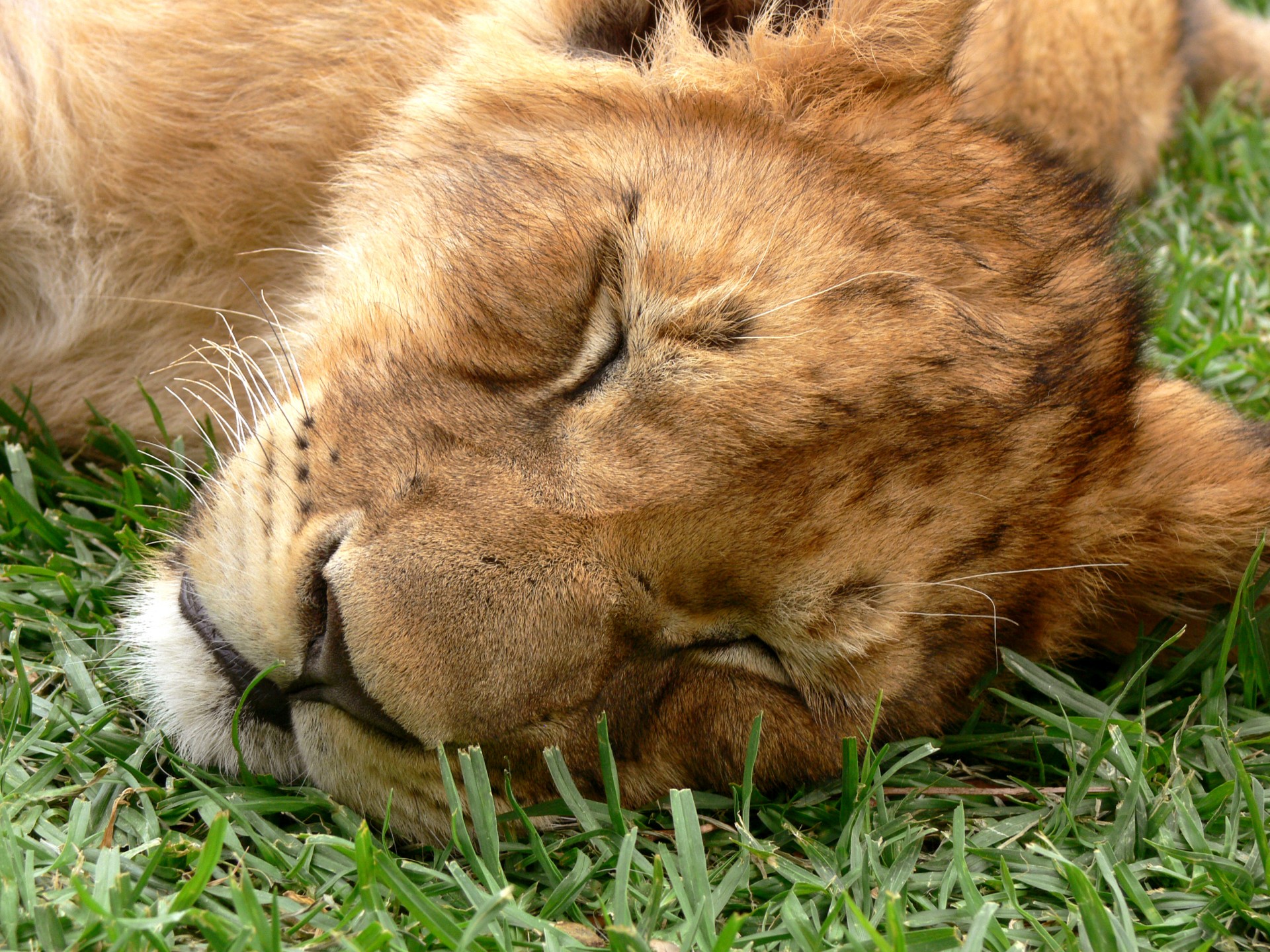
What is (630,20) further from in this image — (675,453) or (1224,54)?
(1224,54)

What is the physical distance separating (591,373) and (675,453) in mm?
268

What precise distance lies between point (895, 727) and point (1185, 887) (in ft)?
1.90

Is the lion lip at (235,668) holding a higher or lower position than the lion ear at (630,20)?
lower

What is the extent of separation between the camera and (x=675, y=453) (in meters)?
A: 2.22

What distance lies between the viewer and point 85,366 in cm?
318

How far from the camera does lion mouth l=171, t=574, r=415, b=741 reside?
2.02 meters

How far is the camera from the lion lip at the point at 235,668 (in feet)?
7.20

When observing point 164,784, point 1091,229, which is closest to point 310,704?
point 164,784

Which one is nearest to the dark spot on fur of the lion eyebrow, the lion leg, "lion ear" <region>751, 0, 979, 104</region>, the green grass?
the lion eyebrow

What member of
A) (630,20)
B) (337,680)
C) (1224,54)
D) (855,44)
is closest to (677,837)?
(337,680)

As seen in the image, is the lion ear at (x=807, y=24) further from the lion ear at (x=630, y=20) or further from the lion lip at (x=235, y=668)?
the lion lip at (x=235, y=668)

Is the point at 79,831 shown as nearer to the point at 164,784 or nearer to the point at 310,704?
the point at 164,784

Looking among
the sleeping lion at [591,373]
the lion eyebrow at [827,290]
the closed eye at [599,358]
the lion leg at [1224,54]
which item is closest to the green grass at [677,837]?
the sleeping lion at [591,373]

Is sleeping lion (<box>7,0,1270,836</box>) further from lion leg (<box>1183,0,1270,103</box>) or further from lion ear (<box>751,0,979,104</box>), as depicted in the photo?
lion leg (<box>1183,0,1270,103</box>)
